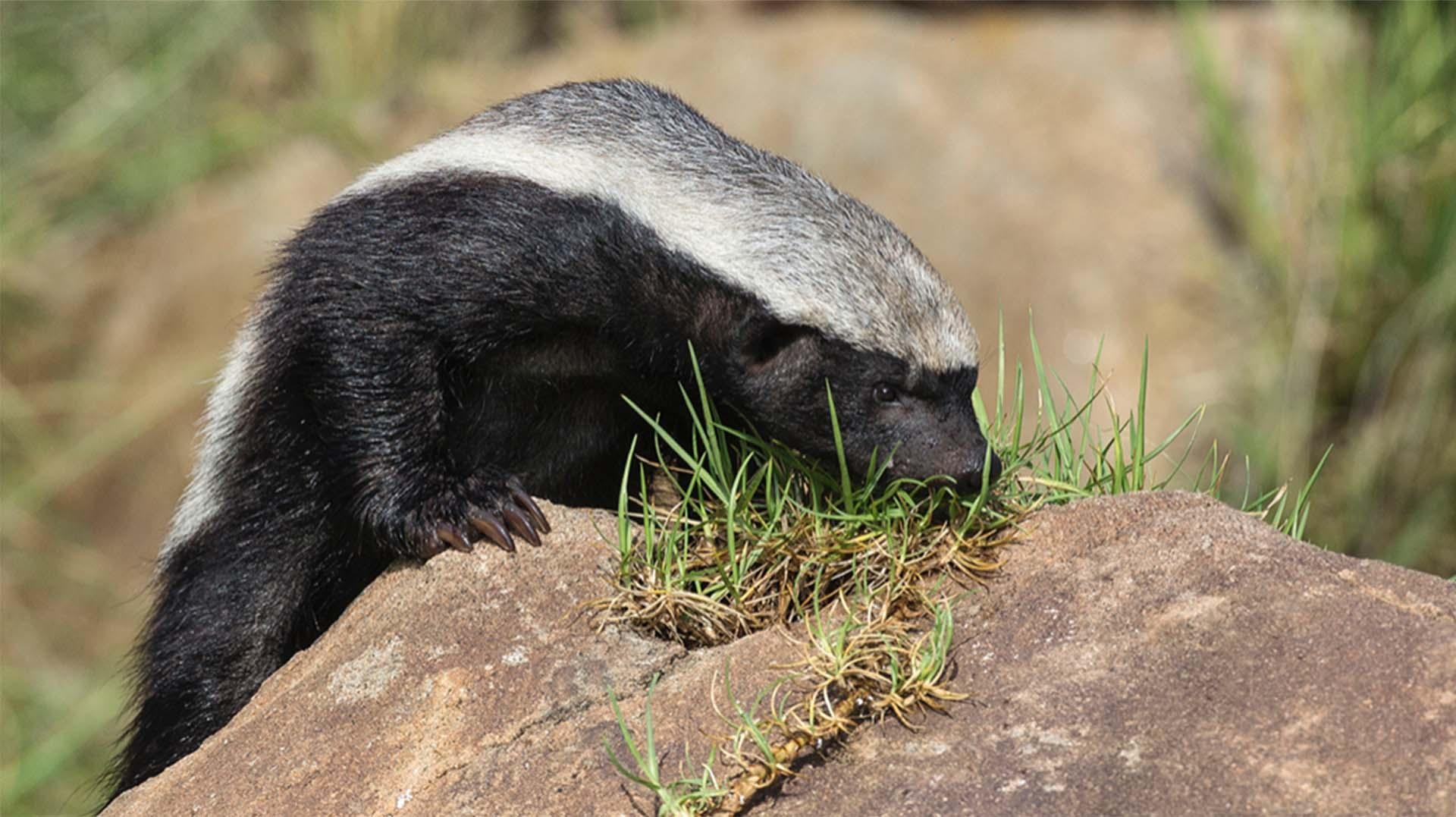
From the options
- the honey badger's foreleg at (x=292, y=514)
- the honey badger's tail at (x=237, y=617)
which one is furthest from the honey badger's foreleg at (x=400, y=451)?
the honey badger's tail at (x=237, y=617)

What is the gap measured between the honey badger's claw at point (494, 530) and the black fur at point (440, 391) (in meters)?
0.04

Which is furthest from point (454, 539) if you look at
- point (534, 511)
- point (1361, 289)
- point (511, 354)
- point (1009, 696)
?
point (1361, 289)

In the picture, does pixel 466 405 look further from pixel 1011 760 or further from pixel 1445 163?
pixel 1445 163

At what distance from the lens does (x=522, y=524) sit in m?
4.32

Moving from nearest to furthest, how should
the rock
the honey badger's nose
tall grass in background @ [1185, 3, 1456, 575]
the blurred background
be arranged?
the rock, the honey badger's nose, tall grass in background @ [1185, 3, 1456, 575], the blurred background

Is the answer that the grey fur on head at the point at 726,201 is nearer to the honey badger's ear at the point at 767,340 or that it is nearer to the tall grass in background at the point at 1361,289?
the honey badger's ear at the point at 767,340

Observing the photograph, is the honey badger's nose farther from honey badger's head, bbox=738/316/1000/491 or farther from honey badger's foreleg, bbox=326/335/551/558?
honey badger's foreleg, bbox=326/335/551/558

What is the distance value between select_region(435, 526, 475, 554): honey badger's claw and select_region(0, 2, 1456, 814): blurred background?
5.05 meters

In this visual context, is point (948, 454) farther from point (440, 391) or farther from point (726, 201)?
point (440, 391)

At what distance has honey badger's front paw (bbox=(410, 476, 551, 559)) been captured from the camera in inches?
170

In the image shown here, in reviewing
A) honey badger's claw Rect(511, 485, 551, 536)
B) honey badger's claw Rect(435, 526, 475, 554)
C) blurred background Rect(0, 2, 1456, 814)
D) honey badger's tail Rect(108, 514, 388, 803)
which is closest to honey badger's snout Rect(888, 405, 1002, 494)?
honey badger's claw Rect(511, 485, 551, 536)

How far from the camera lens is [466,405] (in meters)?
4.98

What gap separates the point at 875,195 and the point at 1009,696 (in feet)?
24.9

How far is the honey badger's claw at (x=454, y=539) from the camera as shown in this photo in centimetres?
433
